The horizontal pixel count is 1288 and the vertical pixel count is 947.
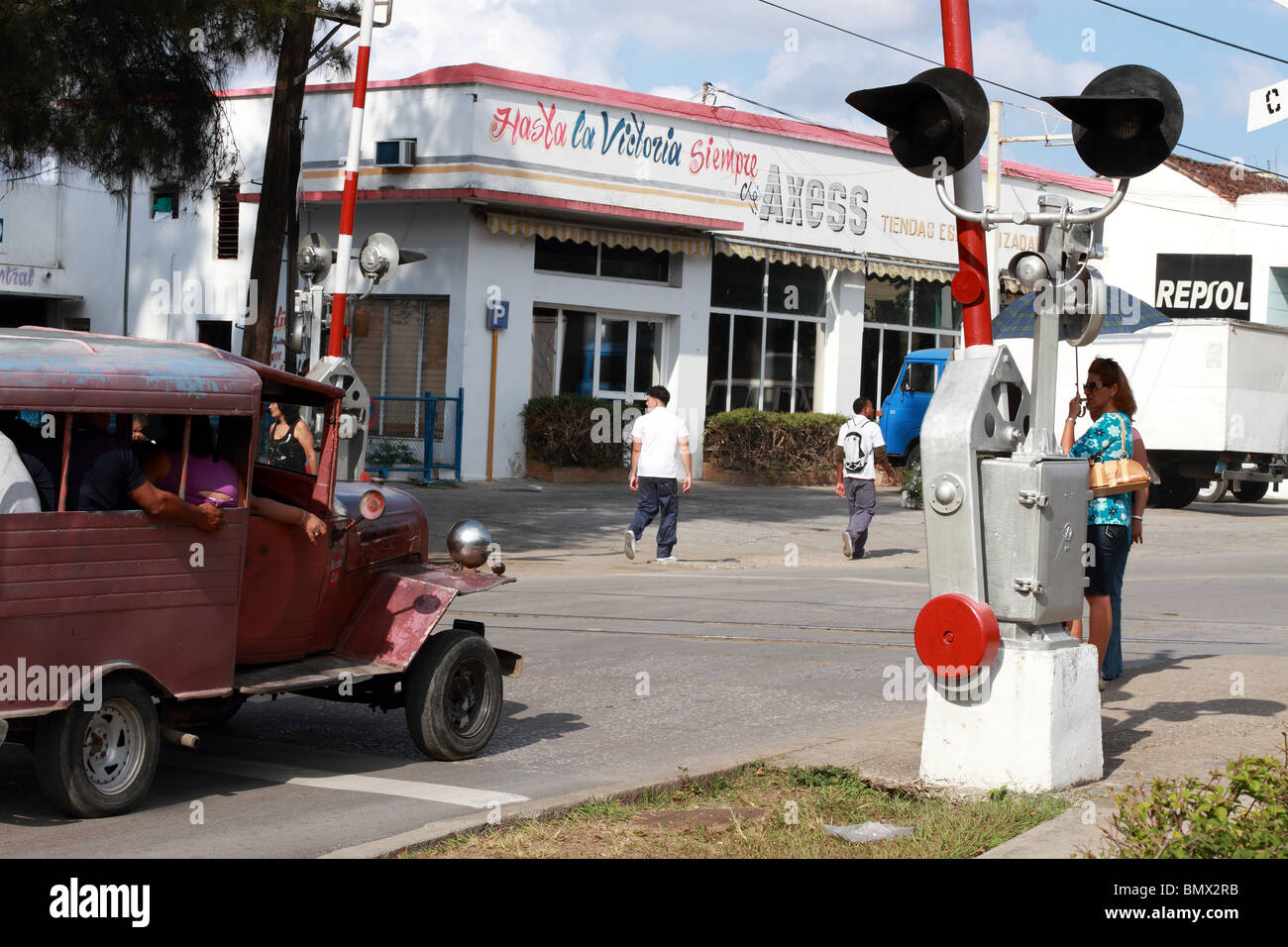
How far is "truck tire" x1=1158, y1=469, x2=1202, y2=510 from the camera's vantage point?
27.1 metres

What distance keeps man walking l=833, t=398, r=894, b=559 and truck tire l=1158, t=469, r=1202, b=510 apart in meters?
11.1

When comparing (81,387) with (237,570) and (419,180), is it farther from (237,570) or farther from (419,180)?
(419,180)

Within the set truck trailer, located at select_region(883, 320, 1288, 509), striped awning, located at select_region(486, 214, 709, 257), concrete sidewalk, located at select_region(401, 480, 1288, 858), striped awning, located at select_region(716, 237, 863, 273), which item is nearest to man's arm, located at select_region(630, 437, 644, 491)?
concrete sidewalk, located at select_region(401, 480, 1288, 858)

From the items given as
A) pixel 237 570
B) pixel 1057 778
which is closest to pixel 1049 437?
pixel 1057 778

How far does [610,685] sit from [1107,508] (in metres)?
3.20

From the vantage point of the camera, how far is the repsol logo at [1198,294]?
37.6m

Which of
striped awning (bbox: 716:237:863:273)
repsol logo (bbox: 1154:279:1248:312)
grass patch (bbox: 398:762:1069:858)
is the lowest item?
grass patch (bbox: 398:762:1069:858)

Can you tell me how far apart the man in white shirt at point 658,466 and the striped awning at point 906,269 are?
48.3 ft

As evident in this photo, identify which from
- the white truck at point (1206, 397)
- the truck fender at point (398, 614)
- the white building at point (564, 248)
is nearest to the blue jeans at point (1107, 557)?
the truck fender at point (398, 614)

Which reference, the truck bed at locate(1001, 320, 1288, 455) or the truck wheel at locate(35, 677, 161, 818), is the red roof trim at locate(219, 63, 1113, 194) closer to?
the truck bed at locate(1001, 320, 1288, 455)

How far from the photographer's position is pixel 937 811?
20.1 ft

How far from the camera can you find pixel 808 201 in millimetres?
29141
